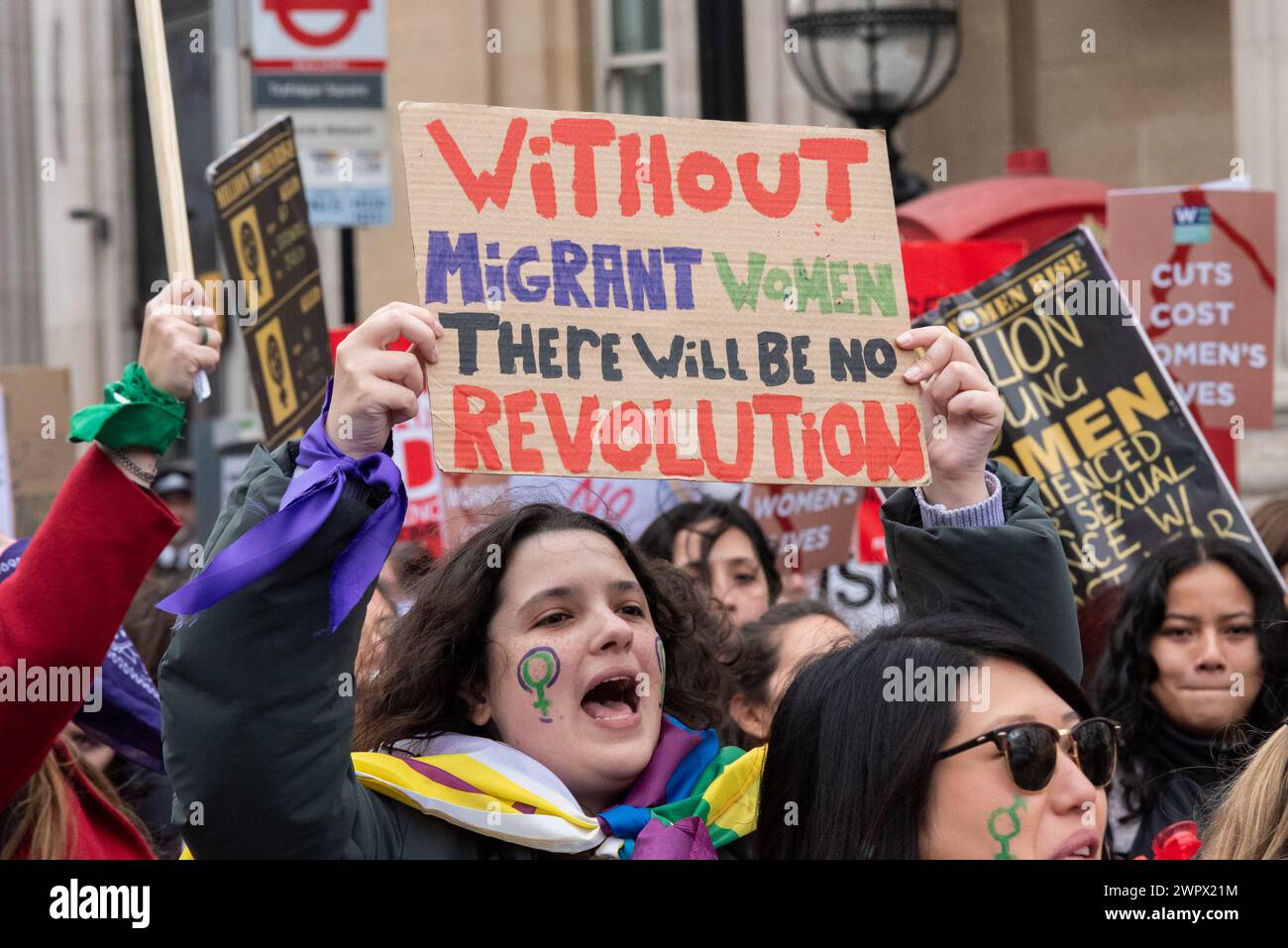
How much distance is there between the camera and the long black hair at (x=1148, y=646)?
15.1 feet

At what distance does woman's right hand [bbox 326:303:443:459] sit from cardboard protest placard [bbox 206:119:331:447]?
274 centimetres

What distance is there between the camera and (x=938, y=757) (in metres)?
2.66

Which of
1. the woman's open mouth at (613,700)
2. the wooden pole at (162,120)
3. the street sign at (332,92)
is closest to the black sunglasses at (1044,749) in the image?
the woman's open mouth at (613,700)

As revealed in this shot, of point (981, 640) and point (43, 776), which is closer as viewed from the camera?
point (981, 640)

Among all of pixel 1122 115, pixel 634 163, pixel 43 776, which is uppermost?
pixel 1122 115

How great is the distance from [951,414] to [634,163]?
584 millimetres

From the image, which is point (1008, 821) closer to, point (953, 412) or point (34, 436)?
point (953, 412)

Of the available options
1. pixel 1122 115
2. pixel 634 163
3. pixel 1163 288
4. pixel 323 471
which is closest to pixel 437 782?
pixel 323 471

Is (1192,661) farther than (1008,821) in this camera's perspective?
Yes

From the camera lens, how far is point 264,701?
258cm

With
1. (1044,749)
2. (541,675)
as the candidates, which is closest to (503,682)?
(541,675)

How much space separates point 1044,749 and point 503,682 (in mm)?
848
